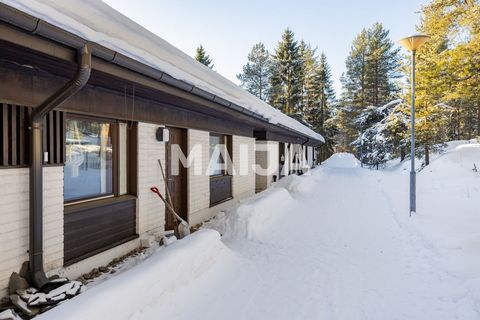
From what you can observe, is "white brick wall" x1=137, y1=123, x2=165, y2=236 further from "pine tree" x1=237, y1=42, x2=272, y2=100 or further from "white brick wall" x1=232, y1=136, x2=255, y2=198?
"pine tree" x1=237, y1=42, x2=272, y2=100

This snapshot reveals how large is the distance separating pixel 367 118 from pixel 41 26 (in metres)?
26.1

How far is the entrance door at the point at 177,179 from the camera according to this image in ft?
20.8

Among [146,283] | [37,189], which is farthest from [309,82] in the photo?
[146,283]

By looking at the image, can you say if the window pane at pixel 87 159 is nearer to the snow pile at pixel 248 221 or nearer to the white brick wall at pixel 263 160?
the snow pile at pixel 248 221

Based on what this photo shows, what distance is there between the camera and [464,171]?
11.2 m

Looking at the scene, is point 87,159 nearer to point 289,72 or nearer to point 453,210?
point 453,210

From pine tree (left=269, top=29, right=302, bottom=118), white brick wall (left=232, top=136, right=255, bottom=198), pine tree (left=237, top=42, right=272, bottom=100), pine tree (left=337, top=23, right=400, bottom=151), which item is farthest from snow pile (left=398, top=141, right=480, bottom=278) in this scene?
pine tree (left=237, top=42, right=272, bottom=100)

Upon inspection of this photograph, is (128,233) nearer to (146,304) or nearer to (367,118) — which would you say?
(146,304)

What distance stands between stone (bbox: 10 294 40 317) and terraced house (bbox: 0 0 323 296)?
0.23 meters

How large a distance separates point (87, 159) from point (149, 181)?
1212 millimetres

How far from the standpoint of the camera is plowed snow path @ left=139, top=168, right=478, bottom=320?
122 inches

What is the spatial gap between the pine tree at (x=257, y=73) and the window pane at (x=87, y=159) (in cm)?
3838

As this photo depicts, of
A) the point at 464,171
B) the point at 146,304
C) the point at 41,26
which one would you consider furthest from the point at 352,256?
the point at 464,171

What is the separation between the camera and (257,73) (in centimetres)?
4222
